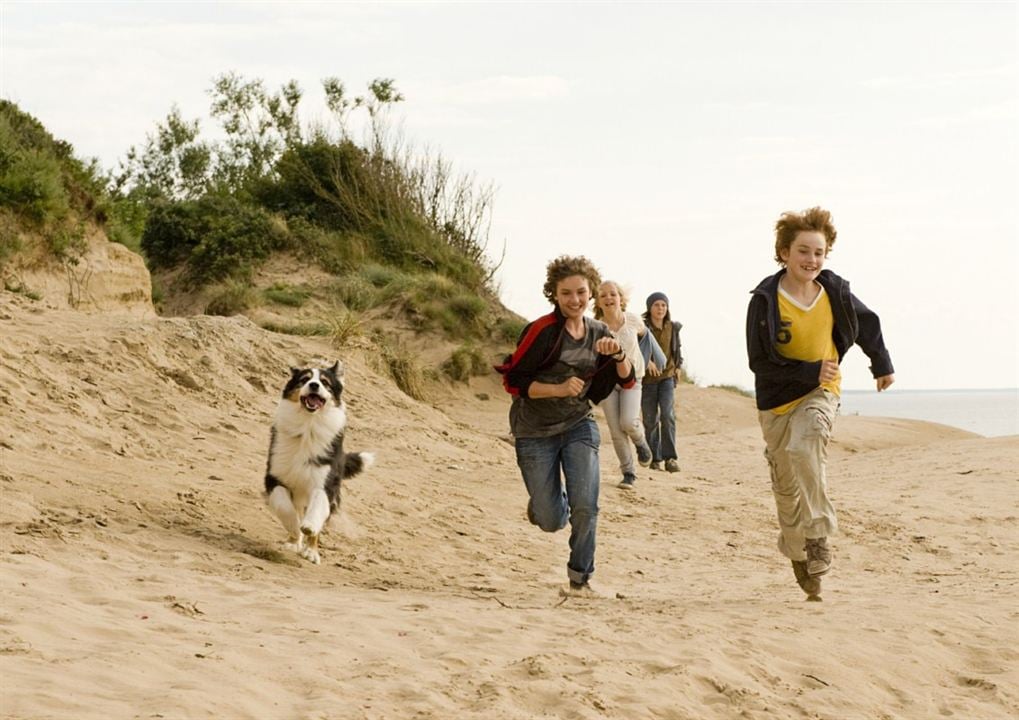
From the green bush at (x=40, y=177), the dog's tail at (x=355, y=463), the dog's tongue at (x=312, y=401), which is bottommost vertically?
the dog's tail at (x=355, y=463)

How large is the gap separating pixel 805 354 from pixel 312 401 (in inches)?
134

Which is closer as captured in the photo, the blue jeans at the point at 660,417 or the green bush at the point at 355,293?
the blue jeans at the point at 660,417

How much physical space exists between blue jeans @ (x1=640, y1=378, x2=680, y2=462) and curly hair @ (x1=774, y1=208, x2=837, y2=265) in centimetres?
692

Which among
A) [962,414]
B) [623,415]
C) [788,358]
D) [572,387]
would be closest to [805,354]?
[788,358]

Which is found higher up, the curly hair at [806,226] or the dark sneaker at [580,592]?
the curly hair at [806,226]

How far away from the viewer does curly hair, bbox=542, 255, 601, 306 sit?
770cm

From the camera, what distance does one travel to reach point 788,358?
300 inches

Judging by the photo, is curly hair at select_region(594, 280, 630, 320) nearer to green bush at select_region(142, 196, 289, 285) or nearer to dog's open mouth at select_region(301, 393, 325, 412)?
dog's open mouth at select_region(301, 393, 325, 412)

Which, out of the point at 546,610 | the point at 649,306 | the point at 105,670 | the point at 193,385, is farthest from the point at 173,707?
the point at 649,306

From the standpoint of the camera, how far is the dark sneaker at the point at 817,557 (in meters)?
7.77

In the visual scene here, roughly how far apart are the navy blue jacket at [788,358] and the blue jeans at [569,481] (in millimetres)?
1087

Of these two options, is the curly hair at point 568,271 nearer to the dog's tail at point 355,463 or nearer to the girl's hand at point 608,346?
the girl's hand at point 608,346

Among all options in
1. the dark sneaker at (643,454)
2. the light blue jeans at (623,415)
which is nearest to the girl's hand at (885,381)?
the light blue jeans at (623,415)

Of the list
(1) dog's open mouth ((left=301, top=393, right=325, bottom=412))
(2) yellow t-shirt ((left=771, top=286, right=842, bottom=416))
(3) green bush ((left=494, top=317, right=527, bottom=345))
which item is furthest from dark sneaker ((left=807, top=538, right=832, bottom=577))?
(3) green bush ((left=494, top=317, right=527, bottom=345))
